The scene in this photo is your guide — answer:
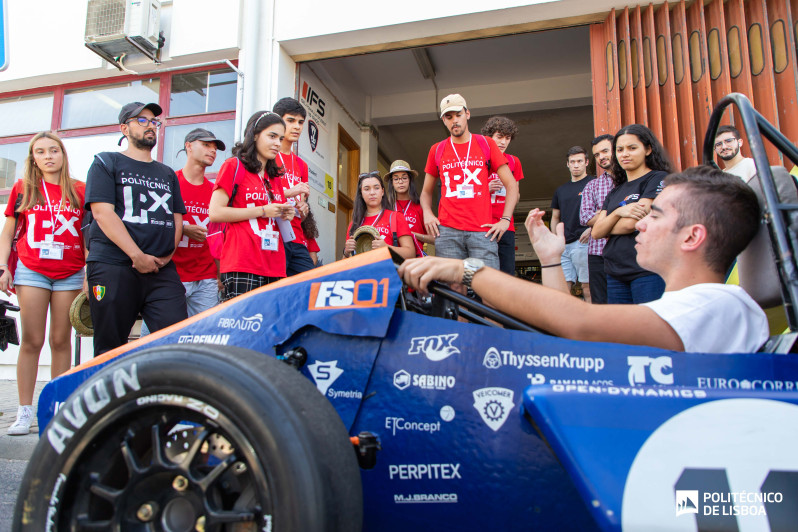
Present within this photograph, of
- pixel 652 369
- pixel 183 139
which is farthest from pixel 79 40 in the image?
pixel 652 369

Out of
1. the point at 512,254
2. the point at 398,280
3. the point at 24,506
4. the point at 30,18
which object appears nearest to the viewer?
the point at 24,506

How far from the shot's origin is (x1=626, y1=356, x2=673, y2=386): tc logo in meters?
1.28

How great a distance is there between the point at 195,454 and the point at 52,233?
311 cm

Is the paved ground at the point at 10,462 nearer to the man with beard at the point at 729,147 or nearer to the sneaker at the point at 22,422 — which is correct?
the sneaker at the point at 22,422

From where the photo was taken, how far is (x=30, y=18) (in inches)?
269

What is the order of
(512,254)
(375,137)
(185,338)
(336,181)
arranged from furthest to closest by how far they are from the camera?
1. (375,137)
2. (336,181)
3. (512,254)
4. (185,338)

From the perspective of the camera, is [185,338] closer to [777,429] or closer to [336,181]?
[777,429]

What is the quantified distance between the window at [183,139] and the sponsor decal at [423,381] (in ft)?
18.5

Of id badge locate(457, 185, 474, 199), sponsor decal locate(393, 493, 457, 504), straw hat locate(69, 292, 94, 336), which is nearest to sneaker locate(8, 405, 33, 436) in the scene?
straw hat locate(69, 292, 94, 336)

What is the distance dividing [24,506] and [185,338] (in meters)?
0.56

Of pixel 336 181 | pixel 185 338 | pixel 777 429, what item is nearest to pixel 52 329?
pixel 185 338

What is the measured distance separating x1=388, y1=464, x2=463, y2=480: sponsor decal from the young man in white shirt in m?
0.45

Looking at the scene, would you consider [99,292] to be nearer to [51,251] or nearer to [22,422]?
[51,251]

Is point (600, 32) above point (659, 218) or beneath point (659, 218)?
above
